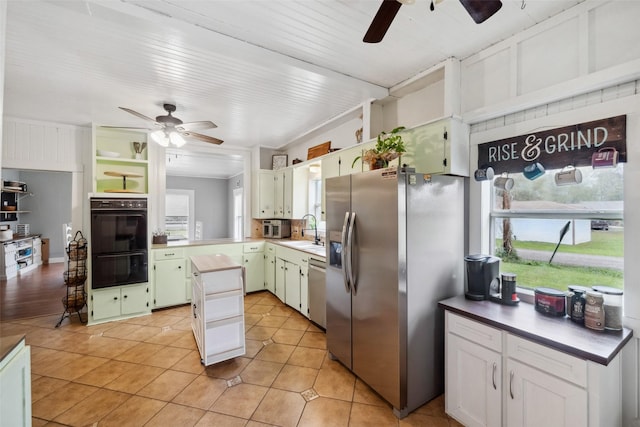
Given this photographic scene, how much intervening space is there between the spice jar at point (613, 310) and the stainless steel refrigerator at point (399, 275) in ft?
2.83

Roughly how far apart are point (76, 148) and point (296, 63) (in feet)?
11.8

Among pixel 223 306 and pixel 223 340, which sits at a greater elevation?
pixel 223 306

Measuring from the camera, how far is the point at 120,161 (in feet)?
12.9

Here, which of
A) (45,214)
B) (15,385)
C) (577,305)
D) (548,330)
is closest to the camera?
(15,385)

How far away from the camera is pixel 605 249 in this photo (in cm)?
177

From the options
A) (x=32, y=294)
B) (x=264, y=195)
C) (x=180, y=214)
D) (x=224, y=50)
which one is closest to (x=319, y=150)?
(x=264, y=195)

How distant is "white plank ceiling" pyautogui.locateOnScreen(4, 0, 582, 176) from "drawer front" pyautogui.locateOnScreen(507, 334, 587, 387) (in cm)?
209

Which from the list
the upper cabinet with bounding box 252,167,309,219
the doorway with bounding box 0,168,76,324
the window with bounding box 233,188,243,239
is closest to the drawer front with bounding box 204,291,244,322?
the upper cabinet with bounding box 252,167,309,219

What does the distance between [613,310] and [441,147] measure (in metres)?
1.46

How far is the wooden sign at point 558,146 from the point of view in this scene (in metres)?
1.64

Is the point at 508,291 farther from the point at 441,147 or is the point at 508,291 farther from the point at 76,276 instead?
the point at 76,276

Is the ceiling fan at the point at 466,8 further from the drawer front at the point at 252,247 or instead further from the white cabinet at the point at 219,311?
the drawer front at the point at 252,247

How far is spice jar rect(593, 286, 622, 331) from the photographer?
1.53 metres

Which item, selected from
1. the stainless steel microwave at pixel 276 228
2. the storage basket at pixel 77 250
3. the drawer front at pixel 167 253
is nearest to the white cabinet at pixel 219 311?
the drawer front at pixel 167 253
